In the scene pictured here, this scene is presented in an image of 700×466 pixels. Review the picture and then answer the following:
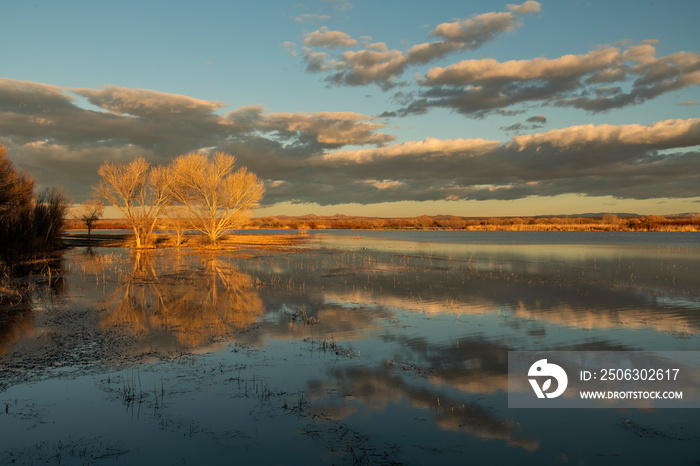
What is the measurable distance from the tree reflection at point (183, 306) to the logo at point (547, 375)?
7414 mm

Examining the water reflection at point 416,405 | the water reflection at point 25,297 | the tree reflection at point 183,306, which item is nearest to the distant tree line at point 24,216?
the water reflection at point 25,297

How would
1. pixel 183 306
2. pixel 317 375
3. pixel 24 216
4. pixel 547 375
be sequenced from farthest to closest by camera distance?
pixel 24 216
pixel 183 306
pixel 547 375
pixel 317 375

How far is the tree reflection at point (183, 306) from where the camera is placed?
11617mm

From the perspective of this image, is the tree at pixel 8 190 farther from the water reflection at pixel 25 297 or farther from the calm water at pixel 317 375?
the calm water at pixel 317 375

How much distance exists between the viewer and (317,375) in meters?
8.41

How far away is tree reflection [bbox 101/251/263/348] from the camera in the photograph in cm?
1162

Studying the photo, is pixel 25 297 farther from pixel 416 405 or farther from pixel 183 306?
pixel 416 405

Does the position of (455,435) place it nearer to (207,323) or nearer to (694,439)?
(694,439)

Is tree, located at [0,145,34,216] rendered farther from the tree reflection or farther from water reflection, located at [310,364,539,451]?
water reflection, located at [310,364,539,451]

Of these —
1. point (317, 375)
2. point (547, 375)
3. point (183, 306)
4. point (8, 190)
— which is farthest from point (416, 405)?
point (8, 190)

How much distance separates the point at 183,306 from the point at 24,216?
3115 cm

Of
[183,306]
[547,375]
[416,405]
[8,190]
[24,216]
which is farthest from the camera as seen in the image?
[24,216]

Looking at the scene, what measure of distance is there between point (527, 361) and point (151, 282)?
17823mm

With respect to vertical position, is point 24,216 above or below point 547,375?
above
